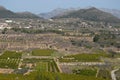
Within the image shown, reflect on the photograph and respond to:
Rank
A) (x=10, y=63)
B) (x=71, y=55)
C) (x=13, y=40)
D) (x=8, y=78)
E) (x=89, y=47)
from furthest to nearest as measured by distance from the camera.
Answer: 1. (x=13, y=40)
2. (x=89, y=47)
3. (x=71, y=55)
4. (x=10, y=63)
5. (x=8, y=78)

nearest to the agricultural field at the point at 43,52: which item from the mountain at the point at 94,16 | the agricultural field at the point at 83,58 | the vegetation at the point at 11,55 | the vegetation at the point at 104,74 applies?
the vegetation at the point at 11,55

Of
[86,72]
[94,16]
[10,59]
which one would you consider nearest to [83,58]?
[10,59]

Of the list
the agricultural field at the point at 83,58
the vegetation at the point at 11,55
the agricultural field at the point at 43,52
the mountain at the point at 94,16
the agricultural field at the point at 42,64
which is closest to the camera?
the agricultural field at the point at 42,64

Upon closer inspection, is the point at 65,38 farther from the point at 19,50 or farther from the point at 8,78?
the point at 8,78

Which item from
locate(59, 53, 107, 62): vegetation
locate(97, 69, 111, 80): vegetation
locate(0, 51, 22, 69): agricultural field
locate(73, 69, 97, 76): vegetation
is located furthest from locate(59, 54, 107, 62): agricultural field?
locate(97, 69, 111, 80): vegetation

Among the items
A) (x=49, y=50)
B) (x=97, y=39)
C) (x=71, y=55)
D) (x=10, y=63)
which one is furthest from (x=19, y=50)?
(x=97, y=39)

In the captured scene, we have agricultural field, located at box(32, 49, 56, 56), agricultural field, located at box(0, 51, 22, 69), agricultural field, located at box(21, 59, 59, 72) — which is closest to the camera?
agricultural field, located at box(21, 59, 59, 72)

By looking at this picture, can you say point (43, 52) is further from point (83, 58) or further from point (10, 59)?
point (10, 59)

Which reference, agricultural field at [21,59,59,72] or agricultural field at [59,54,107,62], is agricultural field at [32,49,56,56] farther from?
agricultural field at [21,59,59,72]

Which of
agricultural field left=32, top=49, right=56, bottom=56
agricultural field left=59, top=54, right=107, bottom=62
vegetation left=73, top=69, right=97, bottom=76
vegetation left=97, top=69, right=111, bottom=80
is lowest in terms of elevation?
vegetation left=97, top=69, right=111, bottom=80

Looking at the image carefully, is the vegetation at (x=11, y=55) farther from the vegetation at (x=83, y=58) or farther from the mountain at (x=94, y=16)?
the mountain at (x=94, y=16)

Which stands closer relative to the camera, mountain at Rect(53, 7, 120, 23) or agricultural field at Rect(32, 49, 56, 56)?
agricultural field at Rect(32, 49, 56, 56)
